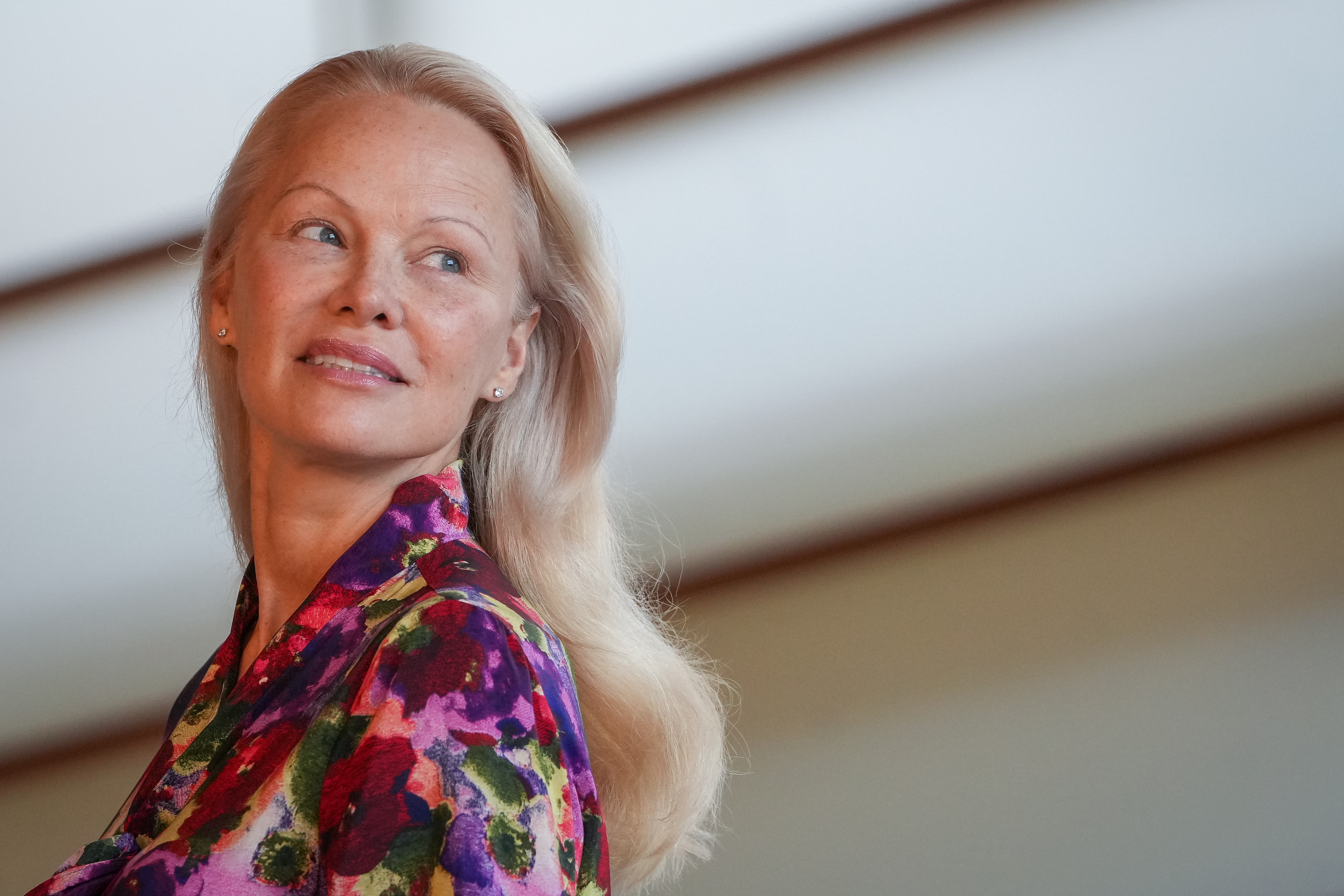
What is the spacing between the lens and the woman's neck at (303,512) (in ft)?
4.41

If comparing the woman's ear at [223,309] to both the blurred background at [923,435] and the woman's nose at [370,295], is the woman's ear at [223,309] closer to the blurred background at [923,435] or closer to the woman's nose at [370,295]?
the woman's nose at [370,295]

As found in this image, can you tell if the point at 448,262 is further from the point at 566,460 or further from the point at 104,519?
the point at 104,519

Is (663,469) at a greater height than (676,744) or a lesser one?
greater

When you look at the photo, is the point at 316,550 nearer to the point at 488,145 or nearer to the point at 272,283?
the point at 272,283

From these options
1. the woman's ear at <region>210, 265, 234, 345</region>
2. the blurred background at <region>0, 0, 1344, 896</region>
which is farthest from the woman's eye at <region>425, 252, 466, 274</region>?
the blurred background at <region>0, 0, 1344, 896</region>

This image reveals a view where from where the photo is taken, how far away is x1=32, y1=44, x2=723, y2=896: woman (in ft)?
3.19

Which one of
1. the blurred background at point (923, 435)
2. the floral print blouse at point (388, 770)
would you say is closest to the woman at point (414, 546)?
the floral print blouse at point (388, 770)

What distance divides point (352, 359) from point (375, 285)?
0.24 ft

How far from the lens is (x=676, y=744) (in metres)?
1.44

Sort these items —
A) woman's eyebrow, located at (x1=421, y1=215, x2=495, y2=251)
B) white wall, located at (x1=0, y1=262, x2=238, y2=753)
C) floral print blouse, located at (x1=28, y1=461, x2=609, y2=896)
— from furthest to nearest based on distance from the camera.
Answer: white wall, located at (x1=0, y1=262, x2=238, y2=753) → woman's eyebrow, located at (x1=421, y1=215, x2=495, y2=251) → floral print blouse, located at (x1=28, y1=461, x2=609, y2=896)

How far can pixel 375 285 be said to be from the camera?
1.27 m

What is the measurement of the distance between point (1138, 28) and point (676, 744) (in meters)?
1.40

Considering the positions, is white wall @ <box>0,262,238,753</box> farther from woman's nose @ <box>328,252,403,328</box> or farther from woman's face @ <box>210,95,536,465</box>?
woman's nose @ <box>328,252,403,328</box>

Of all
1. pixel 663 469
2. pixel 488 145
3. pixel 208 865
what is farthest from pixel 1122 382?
pixel 208 865
